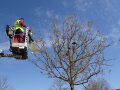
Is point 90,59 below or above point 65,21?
below

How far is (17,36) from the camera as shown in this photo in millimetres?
6930

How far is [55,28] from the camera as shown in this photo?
1059 cm

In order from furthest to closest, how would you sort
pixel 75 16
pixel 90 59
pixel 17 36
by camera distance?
1. pixel 75 16
2. pixel 90 59
3. pixel 17 36

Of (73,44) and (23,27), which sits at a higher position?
(23,27)

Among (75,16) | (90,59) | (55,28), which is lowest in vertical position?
(90,59)

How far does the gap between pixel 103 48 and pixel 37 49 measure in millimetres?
5051

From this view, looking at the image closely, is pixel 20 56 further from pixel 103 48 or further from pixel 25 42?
pixel 103 48

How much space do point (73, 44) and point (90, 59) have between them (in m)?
1.41

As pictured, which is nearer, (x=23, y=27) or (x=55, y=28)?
(x=23, y=27)

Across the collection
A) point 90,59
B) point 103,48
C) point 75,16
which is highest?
point 75,16

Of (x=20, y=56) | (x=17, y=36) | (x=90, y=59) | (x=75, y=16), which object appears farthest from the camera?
(x=75, y=16)

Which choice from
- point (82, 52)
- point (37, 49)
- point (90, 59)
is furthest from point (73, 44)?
point (37, 49)

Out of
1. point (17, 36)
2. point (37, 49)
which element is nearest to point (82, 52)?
point (37, 49)

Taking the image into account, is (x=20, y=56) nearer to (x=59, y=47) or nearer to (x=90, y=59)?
(x=59, y=47)
